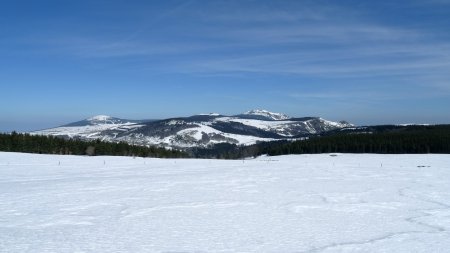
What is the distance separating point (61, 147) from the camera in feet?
253

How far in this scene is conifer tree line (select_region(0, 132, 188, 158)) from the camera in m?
70.1

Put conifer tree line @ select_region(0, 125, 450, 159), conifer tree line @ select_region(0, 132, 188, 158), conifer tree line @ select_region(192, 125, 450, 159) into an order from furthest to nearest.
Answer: conifer tree line @ select_region(192, 125, 450, 159) < conifer tree line @ select_region(0, 125, 450, 159) < conifer tree line @ select_region(0, 132, 188, 158)

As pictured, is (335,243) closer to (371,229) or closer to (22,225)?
(371,229)

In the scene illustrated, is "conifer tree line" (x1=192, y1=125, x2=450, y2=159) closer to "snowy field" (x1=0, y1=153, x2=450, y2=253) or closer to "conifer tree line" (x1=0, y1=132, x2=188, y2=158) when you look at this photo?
"conifer tree line" (x1=0, y1=132, x2=188, y2=158)

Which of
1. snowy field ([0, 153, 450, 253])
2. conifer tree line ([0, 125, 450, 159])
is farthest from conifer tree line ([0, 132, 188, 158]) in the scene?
snowy field ([0, 153, 450, 253])

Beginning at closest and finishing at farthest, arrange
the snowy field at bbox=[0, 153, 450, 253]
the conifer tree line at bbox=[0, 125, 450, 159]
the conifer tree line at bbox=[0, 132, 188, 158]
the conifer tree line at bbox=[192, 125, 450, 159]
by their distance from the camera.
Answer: the snowy field at bbox=[0, 153, 450, 253] → the conifer tree line at bbox=[0, 132, 188, 158] → the conifer tree line at bbox=[0, 125, 450, 159] → the conifer tree line at bbox=[192, 125, 450, 159]

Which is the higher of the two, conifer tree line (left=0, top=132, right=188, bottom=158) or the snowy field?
conifer tree line (left=0, top=132, right=188, bottom=158)

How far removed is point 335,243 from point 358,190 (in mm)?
10746

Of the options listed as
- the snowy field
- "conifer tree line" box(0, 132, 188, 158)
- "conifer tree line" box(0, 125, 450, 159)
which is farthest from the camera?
"conifer tree line" box(0, 125, 450, 159)

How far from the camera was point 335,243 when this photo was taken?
1003 centimetres

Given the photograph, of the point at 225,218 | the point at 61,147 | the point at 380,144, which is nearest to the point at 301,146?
the point at 380,144

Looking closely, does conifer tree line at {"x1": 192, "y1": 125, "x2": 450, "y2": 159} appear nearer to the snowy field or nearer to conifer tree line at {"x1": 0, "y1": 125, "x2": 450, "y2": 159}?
conifer tree line at {"x1": 0, "y1": 125, "x2": 450, "y2": 159}

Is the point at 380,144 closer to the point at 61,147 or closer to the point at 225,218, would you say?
the point at 61,147

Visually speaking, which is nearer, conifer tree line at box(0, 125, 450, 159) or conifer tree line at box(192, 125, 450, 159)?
conifer tree line at box(0, 125, 450, 159)
